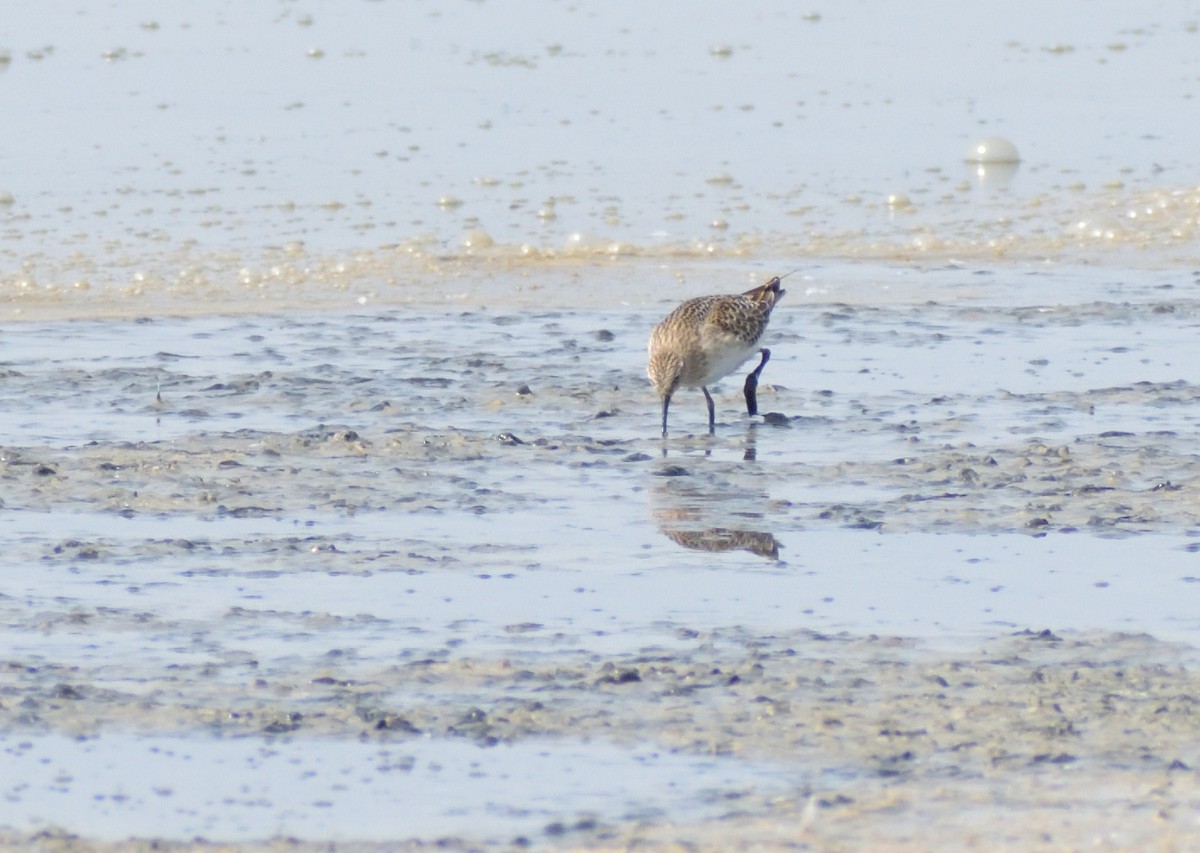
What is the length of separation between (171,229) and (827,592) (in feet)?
33.8

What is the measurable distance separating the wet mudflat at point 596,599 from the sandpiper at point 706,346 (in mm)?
237

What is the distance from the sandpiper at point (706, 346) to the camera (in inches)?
406

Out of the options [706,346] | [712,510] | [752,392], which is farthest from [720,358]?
[712,510]

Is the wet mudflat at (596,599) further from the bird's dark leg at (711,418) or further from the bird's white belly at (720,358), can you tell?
the bird's white belly at (720,358)

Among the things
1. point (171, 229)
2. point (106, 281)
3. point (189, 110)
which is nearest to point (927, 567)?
point (106, 281)

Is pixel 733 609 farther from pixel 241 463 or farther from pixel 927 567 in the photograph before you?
pixel 241 463

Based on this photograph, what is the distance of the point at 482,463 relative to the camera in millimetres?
9352

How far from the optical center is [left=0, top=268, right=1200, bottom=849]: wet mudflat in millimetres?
5348

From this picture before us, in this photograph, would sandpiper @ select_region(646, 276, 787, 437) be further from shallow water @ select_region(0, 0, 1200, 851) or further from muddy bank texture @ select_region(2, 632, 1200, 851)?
muddy bank texture @ select_region(2, 632, 1200, 851)

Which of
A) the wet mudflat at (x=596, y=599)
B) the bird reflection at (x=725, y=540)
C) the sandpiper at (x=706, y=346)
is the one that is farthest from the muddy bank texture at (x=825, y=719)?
the sandpiper at (x=706, y=346)

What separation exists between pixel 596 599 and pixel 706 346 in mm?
3450

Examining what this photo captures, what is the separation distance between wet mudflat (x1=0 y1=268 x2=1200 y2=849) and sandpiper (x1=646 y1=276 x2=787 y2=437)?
237 millimetres

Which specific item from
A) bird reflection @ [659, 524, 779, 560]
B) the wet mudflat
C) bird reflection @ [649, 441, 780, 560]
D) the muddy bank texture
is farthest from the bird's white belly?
the muddy bank texture

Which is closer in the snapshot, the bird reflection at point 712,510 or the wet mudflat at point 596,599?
the wet mudflat at point 596,599
